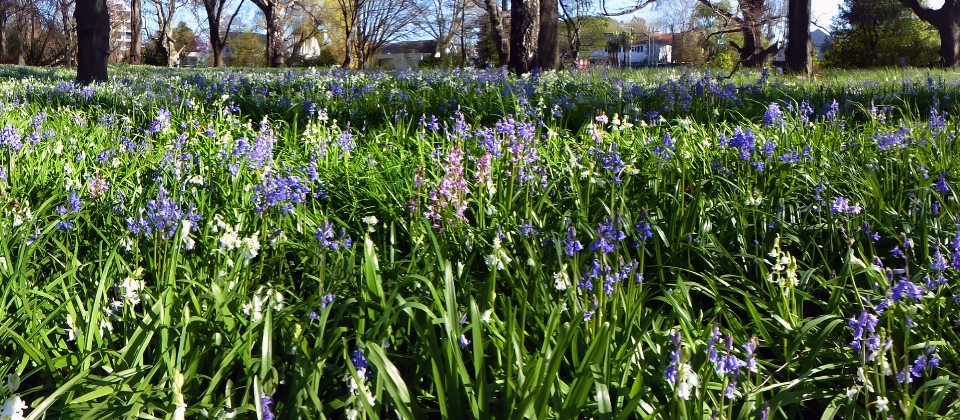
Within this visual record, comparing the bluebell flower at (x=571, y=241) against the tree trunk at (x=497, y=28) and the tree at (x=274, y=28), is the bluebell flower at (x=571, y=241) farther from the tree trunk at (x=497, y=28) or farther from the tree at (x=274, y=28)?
the tree at (x=274, y=28)

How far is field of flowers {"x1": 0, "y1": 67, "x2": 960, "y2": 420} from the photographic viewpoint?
166cm

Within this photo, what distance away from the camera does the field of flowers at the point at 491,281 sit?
166cm

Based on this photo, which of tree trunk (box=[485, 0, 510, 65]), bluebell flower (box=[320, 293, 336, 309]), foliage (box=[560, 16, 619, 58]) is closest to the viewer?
bluebell flower (box=[320, 293, 336, 309])

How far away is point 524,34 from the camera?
39.3 ft

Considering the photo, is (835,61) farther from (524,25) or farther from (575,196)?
(575,196)

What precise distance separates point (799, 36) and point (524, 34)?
6890 mm

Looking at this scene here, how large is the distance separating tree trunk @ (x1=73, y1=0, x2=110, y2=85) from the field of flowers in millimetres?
6476

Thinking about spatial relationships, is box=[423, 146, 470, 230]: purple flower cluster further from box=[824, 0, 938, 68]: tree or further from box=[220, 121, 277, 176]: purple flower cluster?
box=[824, 0, 938, 68]: tree

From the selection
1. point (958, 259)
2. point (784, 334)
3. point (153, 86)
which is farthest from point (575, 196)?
point (153, 86)

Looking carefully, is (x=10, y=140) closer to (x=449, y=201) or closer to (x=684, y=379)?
(x=449, y=201)

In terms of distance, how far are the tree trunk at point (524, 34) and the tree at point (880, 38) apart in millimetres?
25079

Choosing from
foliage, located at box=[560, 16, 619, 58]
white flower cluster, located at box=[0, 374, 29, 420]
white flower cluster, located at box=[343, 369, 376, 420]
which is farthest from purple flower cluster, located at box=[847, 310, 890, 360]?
foliage, located at box=[560, 16, 619, 58]

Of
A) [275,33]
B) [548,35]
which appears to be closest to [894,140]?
[548,35]

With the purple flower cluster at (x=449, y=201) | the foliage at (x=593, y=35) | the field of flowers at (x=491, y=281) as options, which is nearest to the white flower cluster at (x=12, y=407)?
the field of flowers at (x=491, y=281)
